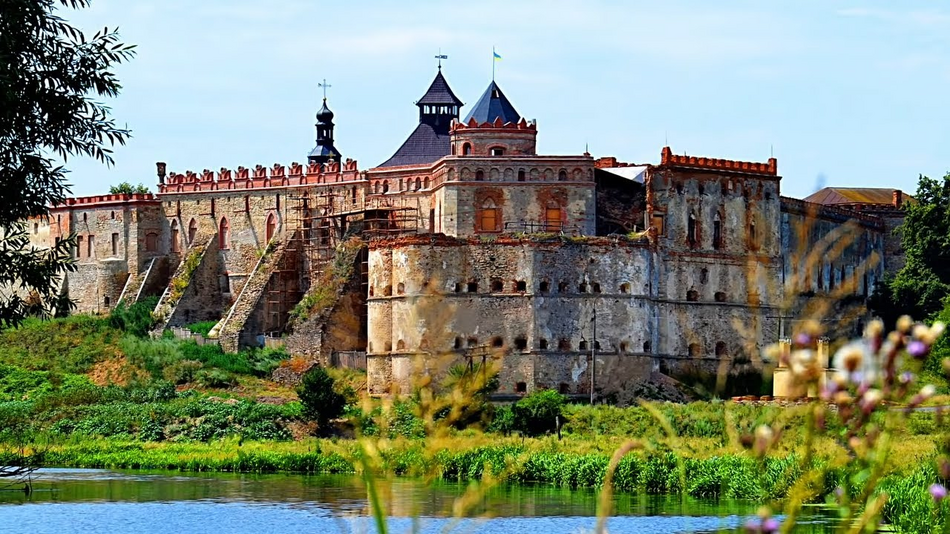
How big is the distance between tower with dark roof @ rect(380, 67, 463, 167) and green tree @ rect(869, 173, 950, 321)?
64.0 feet

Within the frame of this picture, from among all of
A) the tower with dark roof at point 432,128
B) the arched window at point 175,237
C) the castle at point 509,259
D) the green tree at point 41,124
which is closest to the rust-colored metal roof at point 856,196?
the castle at point 509,259

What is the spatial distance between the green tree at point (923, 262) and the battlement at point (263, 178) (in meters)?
22.2

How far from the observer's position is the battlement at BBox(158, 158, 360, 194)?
6419cm

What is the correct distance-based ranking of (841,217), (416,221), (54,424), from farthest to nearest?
(841,217), (416,221), (54,424)

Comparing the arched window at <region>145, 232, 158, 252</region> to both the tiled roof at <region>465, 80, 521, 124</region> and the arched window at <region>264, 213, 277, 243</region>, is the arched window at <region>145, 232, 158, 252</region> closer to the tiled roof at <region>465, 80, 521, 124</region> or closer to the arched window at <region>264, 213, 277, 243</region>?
the arched window at <region>264, 213, 277, 243</region>

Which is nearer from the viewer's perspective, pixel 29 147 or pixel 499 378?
pixel 29 147

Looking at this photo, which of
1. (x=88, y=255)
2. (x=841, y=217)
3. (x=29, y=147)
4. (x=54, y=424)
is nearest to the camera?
(x=29, y=147)

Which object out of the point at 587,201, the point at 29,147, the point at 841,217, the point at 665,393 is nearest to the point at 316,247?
the point at 587,201

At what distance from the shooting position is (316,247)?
63.0 meters

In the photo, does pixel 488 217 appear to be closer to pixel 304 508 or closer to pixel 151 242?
pixel 151 242

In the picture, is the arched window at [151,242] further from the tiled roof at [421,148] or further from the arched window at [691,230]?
the arched window at [691,230]

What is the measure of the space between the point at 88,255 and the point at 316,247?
1348 cm

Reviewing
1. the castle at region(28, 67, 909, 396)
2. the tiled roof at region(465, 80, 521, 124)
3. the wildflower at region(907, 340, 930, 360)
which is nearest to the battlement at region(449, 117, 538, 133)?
the castle at region(28, 67, 909, 396)

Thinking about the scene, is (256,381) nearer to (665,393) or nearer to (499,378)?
(499,378)
